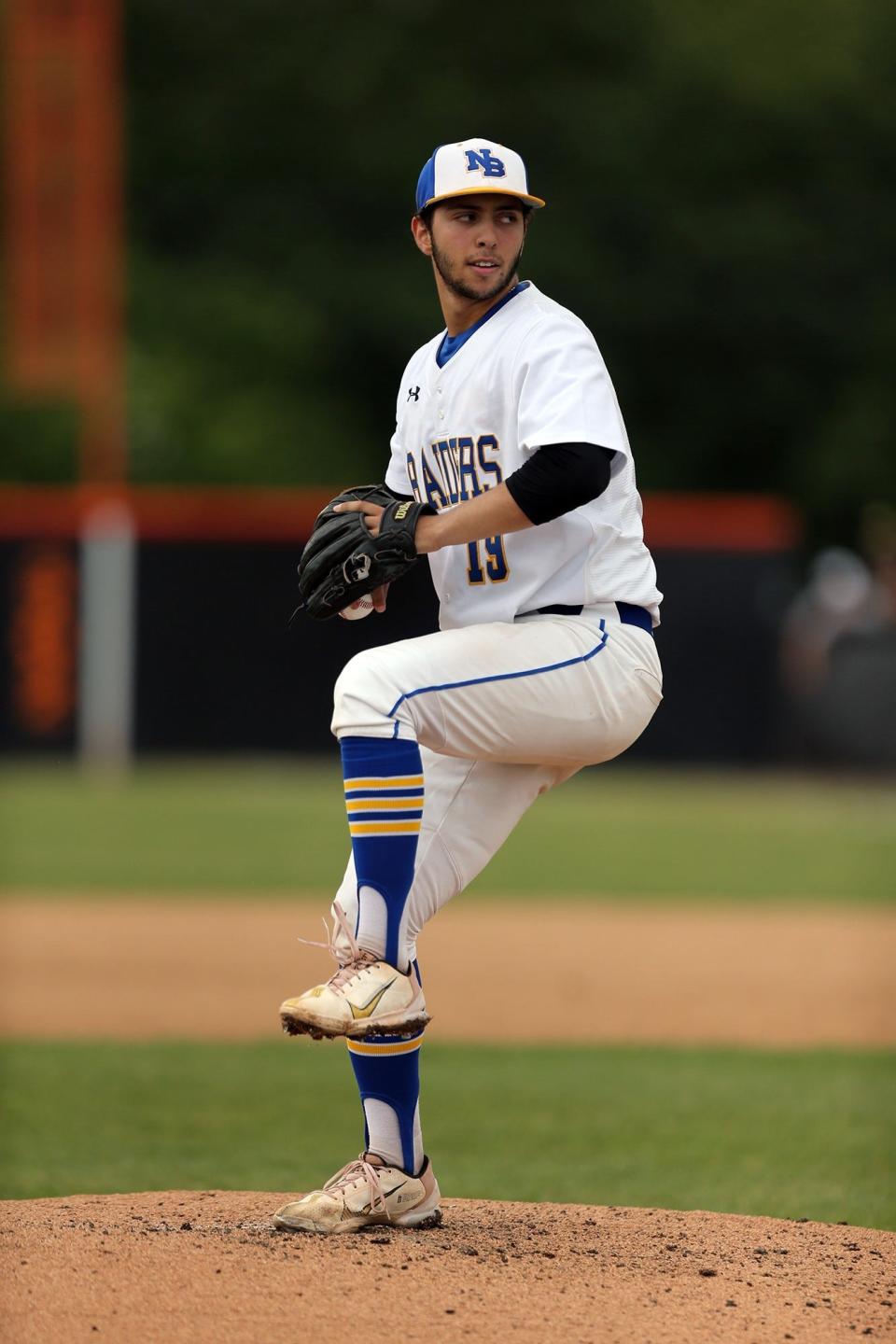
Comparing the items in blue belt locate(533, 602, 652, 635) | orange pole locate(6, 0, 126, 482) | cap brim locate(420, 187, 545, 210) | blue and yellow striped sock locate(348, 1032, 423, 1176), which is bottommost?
blue and yellow striped sock locate(348, 1032, 423, 1176)

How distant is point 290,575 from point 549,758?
14375 millimetres

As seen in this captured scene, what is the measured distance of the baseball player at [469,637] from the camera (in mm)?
3650

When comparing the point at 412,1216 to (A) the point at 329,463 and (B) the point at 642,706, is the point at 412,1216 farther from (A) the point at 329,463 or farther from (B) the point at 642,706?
(A) the point at 329,463

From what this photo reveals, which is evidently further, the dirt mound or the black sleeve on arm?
the black sleeve on arm

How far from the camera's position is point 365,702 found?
144 inches

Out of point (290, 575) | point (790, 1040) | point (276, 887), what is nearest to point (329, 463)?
point (290, 575)

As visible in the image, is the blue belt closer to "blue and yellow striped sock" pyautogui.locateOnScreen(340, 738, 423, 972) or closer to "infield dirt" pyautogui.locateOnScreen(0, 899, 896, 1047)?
"blue and yellow striped sock" pyautogui.locateOnScreen(340, 738, 423, 972)

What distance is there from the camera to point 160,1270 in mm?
3451

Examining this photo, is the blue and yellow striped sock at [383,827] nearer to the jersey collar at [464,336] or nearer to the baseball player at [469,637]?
the baseball player at [469,637]

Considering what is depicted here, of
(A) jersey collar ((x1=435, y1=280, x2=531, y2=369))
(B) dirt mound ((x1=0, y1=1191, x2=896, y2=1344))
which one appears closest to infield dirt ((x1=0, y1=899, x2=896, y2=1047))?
(B) dirt mound ((x1=0, y1=1191, x2=896, y2=1344))

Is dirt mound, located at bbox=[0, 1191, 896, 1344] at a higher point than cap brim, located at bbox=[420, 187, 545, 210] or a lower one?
lower

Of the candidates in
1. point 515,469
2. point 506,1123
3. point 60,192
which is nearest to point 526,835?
point 60,192

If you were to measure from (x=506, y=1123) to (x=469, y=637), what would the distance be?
267cm

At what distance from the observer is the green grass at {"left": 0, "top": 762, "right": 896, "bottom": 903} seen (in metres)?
12.0
